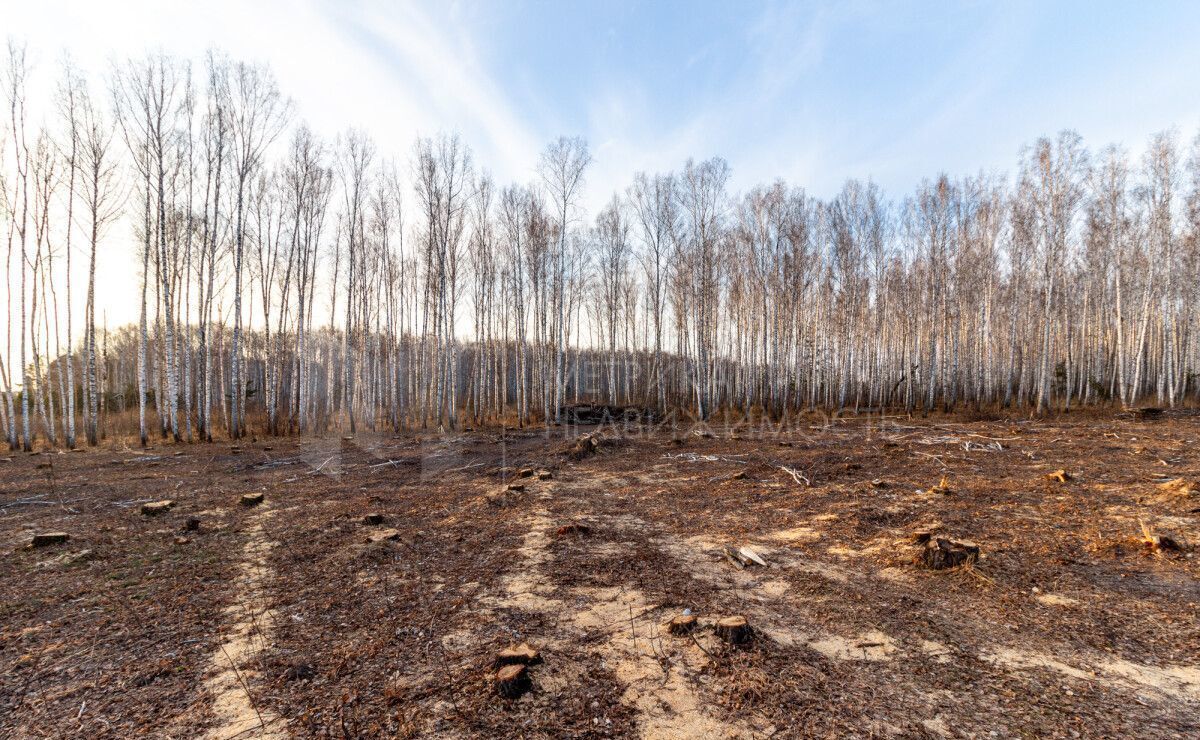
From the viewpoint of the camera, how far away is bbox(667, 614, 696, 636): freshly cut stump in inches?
138

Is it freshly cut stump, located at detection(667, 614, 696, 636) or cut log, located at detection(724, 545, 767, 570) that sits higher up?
freshly cut stump, located at detection(667, 614, 696, 636)

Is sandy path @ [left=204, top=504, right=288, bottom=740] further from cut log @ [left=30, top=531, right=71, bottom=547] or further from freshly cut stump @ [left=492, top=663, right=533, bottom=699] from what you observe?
cut log @ [left=30, top=531, right=71, bottom=547]

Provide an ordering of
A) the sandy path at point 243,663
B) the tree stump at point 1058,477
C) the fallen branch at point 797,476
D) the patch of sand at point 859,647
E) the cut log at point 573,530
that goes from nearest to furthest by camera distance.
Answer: the sandy path at point 243,663 < the patch of sand at point 859,647 < the cut log at point 573,530 < the tree stump at point 1058,477 < the fallen branch at point 797,476

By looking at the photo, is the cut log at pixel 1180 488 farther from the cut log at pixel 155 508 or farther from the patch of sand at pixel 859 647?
the cut log at pixel 155 508

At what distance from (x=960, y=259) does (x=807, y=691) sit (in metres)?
27.9

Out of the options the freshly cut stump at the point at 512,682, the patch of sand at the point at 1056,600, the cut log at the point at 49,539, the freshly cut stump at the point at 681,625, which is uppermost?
the freshly cut stump at the point at 512,682

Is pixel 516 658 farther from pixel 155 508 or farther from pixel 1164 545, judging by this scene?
pixel 155 508

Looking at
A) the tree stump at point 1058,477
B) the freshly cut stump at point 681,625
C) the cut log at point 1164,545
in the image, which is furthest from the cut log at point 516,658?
the tree stump at point 1058,477

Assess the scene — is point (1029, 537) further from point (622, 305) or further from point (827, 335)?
point (622, 305)

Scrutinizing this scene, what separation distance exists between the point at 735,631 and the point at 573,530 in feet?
10.2

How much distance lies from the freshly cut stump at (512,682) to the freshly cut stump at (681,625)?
1.18 metres

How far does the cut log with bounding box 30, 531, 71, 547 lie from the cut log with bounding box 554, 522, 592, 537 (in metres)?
5.78

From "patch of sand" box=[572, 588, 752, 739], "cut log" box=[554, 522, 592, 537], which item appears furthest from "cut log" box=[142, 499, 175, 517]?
"patch of sand" box=[572, 588, 752, 739]

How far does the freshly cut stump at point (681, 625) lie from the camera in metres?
3.50
